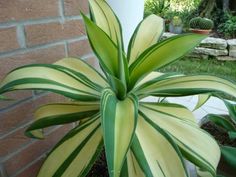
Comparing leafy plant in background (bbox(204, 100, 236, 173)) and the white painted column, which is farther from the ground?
the white painted column

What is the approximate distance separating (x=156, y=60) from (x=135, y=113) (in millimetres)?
185

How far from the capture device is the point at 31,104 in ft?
2.97

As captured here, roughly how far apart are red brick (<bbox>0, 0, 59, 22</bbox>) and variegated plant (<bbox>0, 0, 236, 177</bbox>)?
191 millimetres

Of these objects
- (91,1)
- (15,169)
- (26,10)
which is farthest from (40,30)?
(15,169)

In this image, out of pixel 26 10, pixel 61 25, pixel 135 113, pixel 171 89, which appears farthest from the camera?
pixel 61 25

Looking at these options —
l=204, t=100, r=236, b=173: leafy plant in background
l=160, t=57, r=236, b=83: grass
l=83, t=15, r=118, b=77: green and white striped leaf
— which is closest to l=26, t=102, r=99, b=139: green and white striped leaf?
l=83, t=15, r=118, b=77: green and white striped leaf

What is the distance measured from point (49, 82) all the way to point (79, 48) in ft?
1.50

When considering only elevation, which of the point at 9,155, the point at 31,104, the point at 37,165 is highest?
the point at 31,104

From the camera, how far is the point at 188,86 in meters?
0.66

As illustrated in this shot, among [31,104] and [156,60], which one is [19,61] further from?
[156,60]

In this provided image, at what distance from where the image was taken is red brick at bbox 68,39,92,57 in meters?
1.00

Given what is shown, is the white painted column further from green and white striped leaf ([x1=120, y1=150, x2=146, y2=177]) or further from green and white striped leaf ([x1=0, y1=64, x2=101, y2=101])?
green and white striped leaf ([x1=120, y1=150, x2=146, y2=177])

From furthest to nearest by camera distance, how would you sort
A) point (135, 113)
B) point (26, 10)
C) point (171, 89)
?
point (26, 10)
point (171, 89)
point (135, 113)

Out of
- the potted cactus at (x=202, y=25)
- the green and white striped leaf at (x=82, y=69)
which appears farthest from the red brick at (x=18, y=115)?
the potted cactus at (x=202, y=25)
